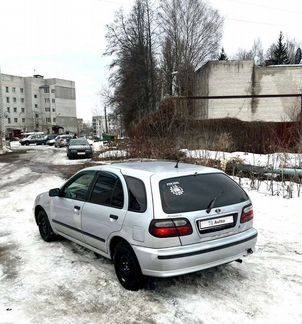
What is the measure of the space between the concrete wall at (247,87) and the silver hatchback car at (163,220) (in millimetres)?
28020

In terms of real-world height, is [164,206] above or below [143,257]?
above

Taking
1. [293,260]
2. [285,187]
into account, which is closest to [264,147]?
[285,187]

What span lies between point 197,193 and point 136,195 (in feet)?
2.36

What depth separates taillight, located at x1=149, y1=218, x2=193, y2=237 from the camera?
12.7 ft

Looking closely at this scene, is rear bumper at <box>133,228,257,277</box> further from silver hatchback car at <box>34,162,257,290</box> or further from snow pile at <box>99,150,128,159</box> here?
snow pile at <box>99,150,128,159</box>

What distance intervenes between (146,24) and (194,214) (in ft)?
126

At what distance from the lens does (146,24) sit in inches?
1539

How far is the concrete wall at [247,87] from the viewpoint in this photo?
105 ft

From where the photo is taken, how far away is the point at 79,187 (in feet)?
17.9

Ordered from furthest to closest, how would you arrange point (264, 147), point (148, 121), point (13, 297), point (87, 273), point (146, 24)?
point (146, 24) < point (264, 147) < point (148, 121) < point (87, 273) < point (13, 297)

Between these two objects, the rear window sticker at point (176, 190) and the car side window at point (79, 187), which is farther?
the car side window at point (79, 187)

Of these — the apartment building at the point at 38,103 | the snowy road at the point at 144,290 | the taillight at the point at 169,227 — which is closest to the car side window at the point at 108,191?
the taillight at the point at 169,227

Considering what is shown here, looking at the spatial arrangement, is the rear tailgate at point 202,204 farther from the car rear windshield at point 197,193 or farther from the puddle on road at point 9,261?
the puddle on road at point 9,261

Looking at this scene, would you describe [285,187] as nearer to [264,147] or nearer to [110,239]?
[110,239]
